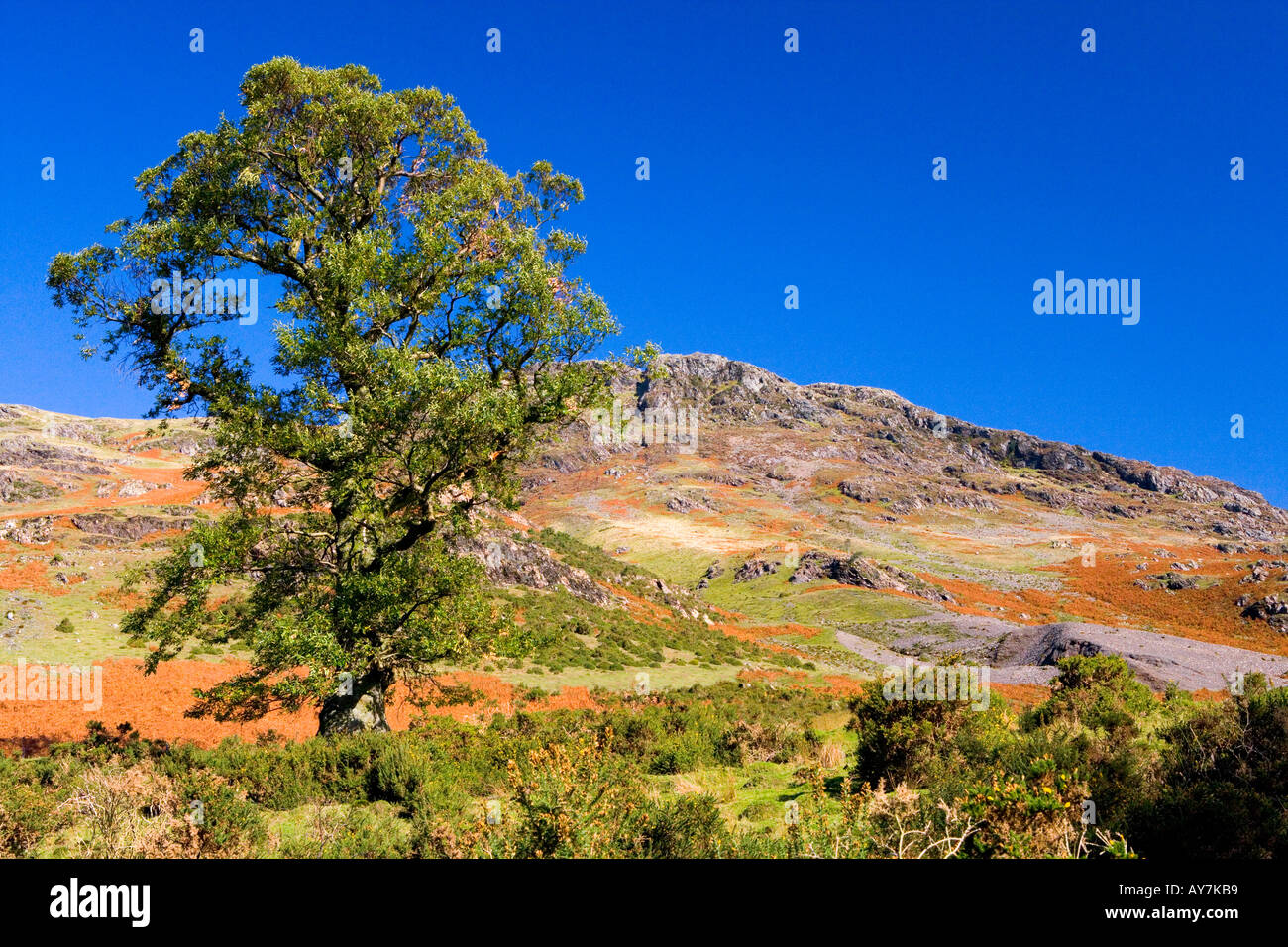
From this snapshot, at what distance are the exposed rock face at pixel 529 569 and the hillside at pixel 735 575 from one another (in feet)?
0.60

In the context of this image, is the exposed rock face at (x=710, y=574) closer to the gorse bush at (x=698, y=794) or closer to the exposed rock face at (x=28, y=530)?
the exposed rock face at (x=28, y=530)

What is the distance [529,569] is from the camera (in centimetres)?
5369

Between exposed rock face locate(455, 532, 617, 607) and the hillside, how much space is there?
0.18 meters

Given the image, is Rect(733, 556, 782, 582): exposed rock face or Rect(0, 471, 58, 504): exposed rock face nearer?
Rect(0, 471, 58, 504): exposed rock face

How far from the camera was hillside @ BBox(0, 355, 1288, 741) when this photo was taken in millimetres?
34000

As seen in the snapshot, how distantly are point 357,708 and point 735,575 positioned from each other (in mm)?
75280

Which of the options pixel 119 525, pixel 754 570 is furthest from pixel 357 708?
pixel 754 570

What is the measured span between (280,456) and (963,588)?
280ft

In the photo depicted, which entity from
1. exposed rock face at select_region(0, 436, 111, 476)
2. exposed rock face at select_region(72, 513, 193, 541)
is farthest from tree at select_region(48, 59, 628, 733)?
exposed rock face at select_region(0, 436, 111, 476)

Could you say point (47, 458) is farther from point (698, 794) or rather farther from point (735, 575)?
point (698, 794)

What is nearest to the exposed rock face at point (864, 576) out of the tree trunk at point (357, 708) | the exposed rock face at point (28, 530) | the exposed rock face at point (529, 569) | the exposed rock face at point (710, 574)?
the exposed rock face at point (710, 574)

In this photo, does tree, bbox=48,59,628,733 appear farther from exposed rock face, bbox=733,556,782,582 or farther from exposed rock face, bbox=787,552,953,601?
exposed rock face, bbox=733,556,782,582

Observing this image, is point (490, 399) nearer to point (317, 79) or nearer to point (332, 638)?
point (332, 638)

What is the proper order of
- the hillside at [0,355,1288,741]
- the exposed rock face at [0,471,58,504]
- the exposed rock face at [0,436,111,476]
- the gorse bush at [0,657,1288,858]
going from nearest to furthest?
Answer: the gorse bush at [0,657,1288,858], the hillside at [0,355,1288,741], the exposed rock face at [0,471,58,504], the exposed rock face at [0,436,111,476]
